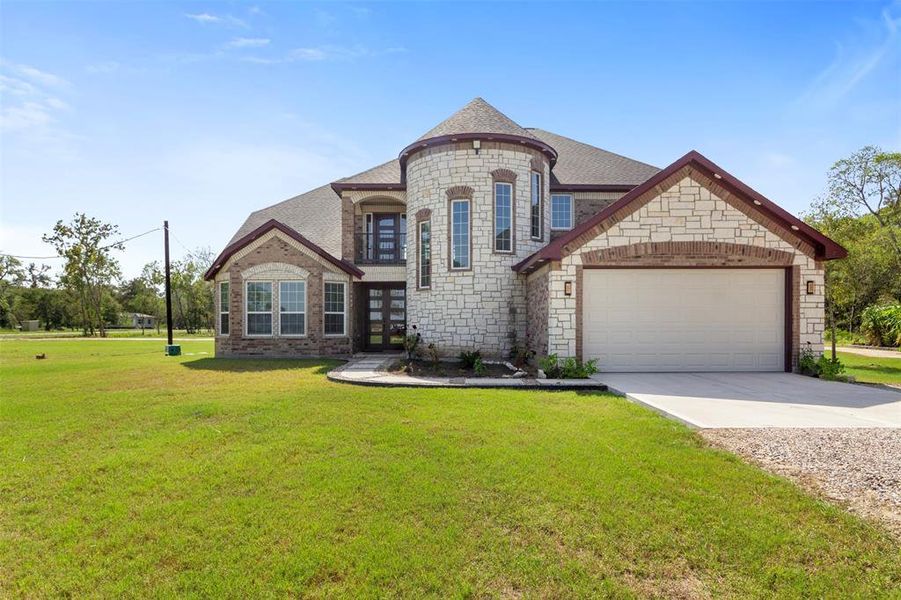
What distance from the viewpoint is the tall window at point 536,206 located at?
14570mm

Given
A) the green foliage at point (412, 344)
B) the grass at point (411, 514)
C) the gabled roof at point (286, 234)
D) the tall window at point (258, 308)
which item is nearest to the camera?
the grass at point (411, 514)

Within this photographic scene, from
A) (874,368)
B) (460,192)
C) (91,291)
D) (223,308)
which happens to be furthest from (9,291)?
(874,368)

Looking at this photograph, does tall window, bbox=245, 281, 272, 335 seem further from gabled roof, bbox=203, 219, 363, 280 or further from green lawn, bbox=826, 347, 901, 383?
green lawn, bbox=826, 347, 901, 383

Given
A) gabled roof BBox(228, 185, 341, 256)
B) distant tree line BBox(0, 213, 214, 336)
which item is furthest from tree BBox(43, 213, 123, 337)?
gabled roof BBox(228, 185, 341, 256)

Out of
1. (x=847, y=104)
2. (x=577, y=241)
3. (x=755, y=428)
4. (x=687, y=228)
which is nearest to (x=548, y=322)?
(x=577, y=241)

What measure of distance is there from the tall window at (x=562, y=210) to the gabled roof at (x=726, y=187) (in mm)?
5618

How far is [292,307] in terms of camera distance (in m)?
16.7

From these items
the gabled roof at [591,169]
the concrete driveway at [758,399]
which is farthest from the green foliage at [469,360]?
the gabled roof at [591,169]

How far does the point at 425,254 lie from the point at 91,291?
41876mm

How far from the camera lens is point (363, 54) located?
1120 centimetres

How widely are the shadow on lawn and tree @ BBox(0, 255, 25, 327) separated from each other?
6748 cm

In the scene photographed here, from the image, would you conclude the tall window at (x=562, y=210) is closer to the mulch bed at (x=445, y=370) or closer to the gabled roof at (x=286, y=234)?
the mulch bed at (x=445, y=370)

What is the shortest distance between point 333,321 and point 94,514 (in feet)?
43.0

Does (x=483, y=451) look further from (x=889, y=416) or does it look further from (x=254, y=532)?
(x=889, y=416)
